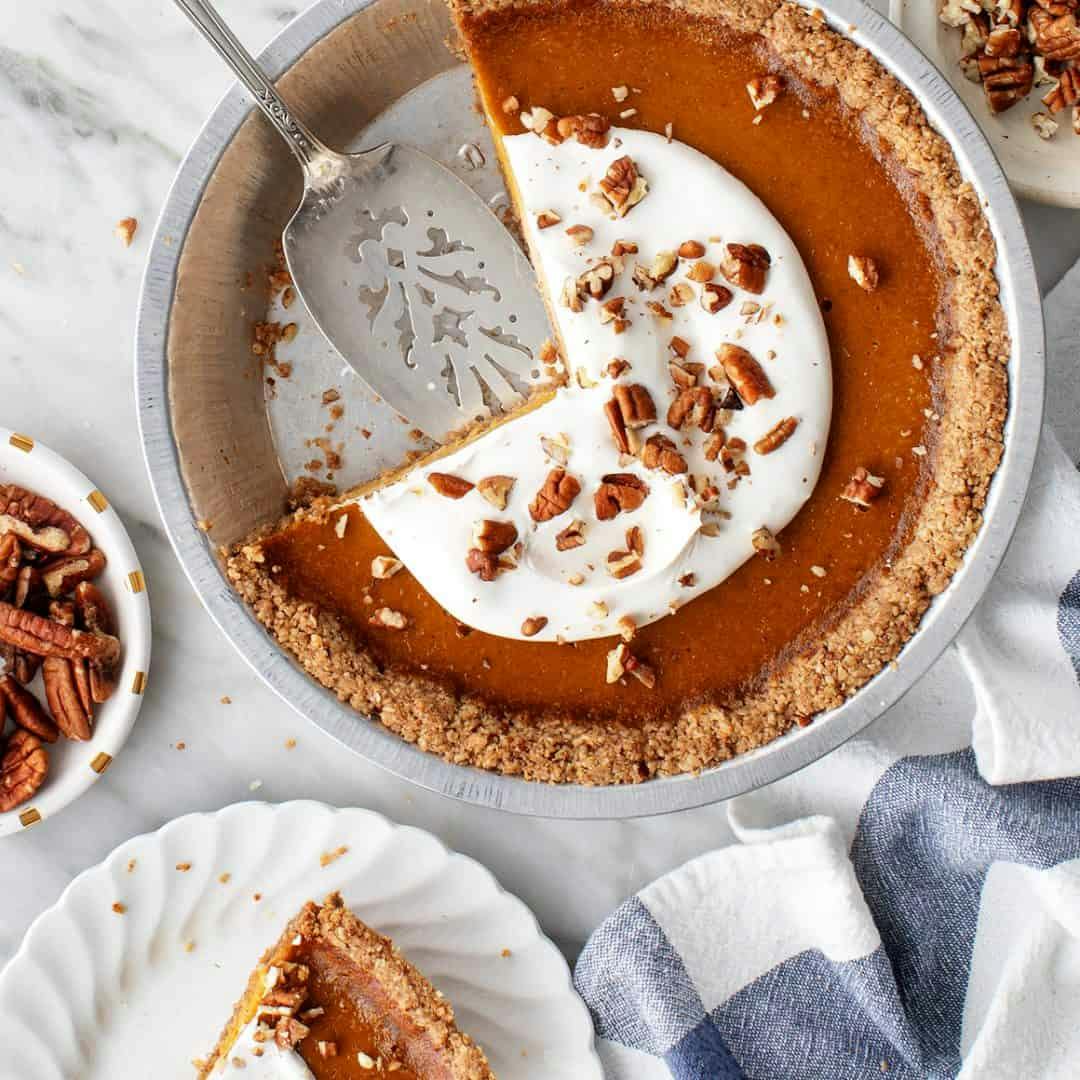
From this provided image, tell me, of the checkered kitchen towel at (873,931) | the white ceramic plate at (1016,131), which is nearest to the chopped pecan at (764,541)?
the checkered kitchen towel at (873,931)

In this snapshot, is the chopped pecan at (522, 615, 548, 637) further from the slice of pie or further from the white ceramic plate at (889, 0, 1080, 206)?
the white ceramic plate at (889, 0, 1080, 206)

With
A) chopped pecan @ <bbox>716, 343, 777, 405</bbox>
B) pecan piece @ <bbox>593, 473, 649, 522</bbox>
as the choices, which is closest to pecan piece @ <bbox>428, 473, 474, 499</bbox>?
pecan piece @ <bbox>593, 473, 649, 522</bbox>

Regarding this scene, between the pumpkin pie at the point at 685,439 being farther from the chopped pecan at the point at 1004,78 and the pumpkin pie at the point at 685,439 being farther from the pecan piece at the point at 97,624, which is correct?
the pecan piece at the point at 97,624

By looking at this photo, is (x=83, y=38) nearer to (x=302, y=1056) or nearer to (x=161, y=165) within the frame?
(x=161, y=165)

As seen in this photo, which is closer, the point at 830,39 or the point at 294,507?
the point at 830,39

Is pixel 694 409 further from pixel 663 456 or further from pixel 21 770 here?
pixel 21 770

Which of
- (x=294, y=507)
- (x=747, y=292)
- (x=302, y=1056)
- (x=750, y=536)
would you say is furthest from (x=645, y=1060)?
(x=747, y=292)
